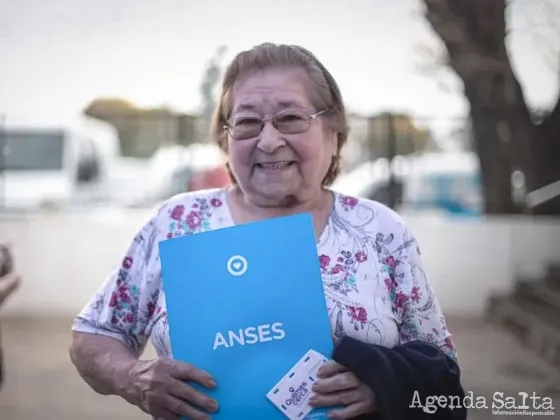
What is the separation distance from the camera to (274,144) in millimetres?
1005

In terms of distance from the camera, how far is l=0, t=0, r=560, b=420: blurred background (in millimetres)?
1444

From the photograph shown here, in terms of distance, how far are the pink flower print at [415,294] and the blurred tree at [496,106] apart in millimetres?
754

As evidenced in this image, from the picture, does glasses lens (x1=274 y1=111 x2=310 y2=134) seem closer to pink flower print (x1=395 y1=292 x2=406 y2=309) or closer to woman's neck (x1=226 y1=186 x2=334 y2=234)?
woman's neck (x1=226 y1=186 x2=334 y2=234)

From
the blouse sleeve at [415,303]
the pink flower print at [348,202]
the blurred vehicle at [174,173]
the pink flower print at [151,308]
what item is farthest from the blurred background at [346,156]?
the pink flower print at [151,308]

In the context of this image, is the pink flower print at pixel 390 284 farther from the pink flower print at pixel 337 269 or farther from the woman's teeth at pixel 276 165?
the woman's teeth at pixel 276 165

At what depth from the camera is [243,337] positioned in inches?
36.2

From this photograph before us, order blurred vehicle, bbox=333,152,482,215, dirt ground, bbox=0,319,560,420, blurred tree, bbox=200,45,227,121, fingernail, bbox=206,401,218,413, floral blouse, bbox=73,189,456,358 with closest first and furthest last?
fingernail, bbox=206,401,218,413
floral blouse, bbox=73,189,456,358
blurred tree, bbox=200,45,227,121
dirt ground, bbox=0,319,560,420
blurred vehicle, bbox=333,152,482,215

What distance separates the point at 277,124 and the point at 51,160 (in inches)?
33.9

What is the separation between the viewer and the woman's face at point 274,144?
1.02 meters

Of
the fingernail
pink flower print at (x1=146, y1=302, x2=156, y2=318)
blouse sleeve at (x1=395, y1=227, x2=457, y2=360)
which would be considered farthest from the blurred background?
the fingernail

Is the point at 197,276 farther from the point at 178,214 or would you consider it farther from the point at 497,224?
the point at 497,224

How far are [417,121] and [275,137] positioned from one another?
801 millimetres

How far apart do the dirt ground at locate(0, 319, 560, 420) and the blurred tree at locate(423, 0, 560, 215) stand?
378 mm

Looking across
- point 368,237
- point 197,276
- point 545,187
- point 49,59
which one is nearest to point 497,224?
point 545,187
